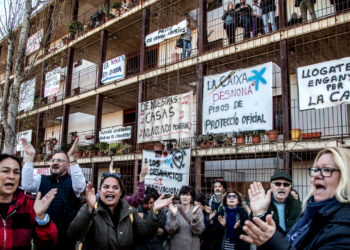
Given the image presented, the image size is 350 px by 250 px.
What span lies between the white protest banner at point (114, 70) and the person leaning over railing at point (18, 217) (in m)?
10.3

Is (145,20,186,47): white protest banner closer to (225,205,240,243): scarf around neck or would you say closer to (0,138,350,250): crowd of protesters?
(0,138,350,250): crowd of protesters

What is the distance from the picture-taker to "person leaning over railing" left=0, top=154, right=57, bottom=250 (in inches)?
94.7

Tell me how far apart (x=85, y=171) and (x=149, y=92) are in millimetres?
6728

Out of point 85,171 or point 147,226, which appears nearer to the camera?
point 147,226

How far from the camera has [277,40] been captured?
8812 millimetres

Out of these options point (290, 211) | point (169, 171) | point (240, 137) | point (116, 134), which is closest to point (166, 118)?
point (169, 171)

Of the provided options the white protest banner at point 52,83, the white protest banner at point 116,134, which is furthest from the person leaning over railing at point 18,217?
the white protest banner at point 52,83

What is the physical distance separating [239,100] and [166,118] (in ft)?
9.04

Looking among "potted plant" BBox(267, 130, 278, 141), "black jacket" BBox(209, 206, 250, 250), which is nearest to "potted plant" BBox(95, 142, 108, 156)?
"potted plant" BBox(267, 130, 278, 141)

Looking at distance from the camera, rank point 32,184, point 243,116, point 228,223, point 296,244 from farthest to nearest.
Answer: point 243,116
point 228,223
point 32,184
point 296,244

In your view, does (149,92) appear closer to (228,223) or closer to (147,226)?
(228,223)

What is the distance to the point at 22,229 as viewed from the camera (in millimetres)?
2471

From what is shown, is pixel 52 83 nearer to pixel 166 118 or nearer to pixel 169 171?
pixel 166 118

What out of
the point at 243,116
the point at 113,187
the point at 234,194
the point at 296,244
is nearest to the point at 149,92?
the point at 243,116
